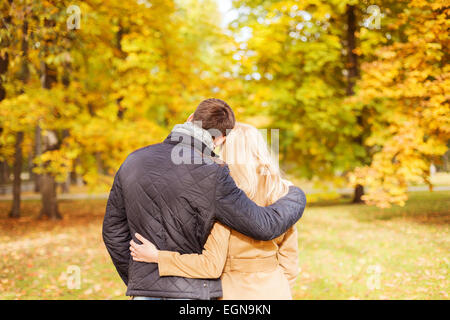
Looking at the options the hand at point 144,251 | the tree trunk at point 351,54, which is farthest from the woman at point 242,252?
the tree trunk at point 351,54

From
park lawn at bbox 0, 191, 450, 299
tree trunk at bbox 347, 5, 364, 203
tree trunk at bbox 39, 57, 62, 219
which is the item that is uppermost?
tree trunk at bbox 347, 5, 364, 203

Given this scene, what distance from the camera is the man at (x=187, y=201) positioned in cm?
193

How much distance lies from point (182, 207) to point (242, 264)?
47 cm

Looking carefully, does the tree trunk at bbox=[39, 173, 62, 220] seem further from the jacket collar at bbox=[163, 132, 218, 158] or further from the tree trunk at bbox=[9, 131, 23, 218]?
the jacket collar at bbox=[163, 132, 218, 158]

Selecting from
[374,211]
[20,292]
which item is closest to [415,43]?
[374,211]

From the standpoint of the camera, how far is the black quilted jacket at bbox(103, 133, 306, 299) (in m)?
1.93

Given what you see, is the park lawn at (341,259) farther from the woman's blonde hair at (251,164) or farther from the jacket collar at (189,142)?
the jacket collar at (189,142)

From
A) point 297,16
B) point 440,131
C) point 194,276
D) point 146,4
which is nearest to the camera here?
point 194,276

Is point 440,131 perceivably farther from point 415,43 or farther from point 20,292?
point 20,292

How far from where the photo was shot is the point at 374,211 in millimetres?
9391

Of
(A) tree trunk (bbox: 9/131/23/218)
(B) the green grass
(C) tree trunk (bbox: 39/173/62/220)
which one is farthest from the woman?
(A) tree trunk (bbox: 9/131/23/218)

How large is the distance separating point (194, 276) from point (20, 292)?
465cm

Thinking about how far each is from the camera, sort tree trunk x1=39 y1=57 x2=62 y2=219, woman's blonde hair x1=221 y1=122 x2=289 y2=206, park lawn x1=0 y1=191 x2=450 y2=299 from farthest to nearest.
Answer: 1. tree trunk x1=39 y1=57 x2=62 y2=219
2. park lawn x1=0 y1=191 x2=450 y2=299
3. woman's blonde hair x1=221 y1=122 x2=289 y2=206

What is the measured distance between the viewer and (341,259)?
261 inches
